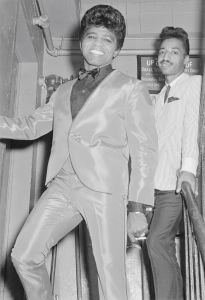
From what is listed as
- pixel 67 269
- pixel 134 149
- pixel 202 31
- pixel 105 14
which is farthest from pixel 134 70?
pixel 134 149

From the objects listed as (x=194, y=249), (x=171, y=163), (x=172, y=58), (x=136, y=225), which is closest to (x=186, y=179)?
(x=171, y=163)

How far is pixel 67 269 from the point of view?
4195 millimetres

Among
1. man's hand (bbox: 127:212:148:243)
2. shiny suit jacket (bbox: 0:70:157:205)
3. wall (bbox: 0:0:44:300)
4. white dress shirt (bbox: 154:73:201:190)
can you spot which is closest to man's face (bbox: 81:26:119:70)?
shiny suit jacket (bbox: 0:70:157:205)

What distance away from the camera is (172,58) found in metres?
2.78

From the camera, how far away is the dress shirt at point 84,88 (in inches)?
86.2

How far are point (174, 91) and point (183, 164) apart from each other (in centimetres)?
55

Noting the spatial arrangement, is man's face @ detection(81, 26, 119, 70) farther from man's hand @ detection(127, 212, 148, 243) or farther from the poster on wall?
the poster on wall

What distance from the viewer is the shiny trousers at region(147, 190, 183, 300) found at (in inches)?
94.1

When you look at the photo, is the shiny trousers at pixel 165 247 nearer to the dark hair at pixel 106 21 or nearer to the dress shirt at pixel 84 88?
the dress shirt at pixel 84 88

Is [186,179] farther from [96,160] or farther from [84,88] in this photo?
[84,88]

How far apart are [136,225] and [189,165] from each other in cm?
57

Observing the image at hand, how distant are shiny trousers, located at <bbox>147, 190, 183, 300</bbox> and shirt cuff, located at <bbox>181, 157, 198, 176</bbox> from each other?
0.22 meters

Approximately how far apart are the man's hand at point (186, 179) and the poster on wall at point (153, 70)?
277 centimetres

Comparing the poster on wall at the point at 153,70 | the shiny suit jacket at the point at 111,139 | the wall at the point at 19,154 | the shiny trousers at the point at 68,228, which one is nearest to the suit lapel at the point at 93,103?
the shiny suit jacket at the point at 111,139
